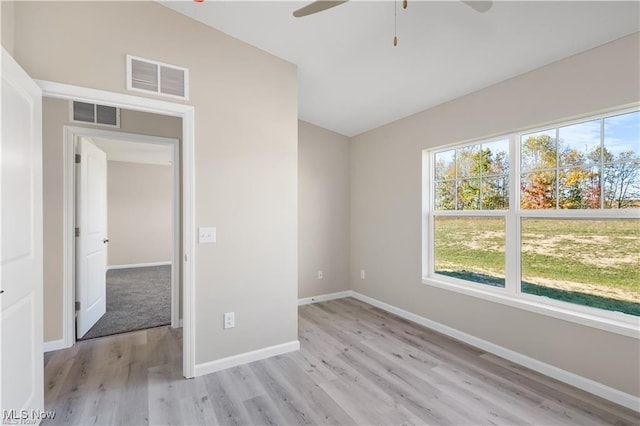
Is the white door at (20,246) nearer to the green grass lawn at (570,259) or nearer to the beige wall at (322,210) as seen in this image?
the beige wall at (322,210)

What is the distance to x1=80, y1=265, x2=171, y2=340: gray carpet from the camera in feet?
11.3

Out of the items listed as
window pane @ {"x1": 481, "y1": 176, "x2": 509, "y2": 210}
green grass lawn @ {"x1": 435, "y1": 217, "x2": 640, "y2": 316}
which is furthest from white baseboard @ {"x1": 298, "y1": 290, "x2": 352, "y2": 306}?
window pane @ {"x1": 481, "y1": 176, "x2": 509, "y2": 210}

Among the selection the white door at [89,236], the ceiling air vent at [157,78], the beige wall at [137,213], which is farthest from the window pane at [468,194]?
the beige wall at [137,213]

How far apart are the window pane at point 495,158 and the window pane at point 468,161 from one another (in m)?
0.07

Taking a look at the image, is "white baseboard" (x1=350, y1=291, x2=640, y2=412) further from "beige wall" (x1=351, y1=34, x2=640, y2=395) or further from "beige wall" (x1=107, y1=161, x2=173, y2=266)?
"beige wall" (x1=107, y1=161, x2=173, y2=266)

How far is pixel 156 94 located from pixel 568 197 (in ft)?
11.1

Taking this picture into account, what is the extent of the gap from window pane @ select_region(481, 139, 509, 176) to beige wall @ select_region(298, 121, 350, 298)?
2.10m

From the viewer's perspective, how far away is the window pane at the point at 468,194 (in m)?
3.12

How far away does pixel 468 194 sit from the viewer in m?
3.21

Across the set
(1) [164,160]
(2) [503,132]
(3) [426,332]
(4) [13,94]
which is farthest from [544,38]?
(1) [164,160]

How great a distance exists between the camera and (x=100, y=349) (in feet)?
9.43

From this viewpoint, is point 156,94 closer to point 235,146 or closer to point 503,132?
point 235,146

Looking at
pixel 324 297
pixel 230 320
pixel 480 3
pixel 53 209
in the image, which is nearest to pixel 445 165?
pixel 480 3
